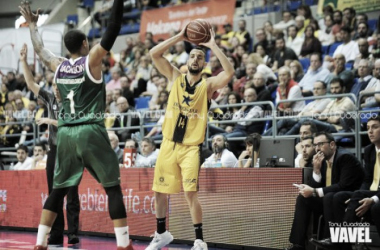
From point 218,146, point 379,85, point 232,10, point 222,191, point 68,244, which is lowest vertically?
point 68,244

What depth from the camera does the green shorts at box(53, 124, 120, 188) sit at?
21.7ft

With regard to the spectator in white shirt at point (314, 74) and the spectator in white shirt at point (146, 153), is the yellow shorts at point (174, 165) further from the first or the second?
the spectator in white shirt at point (314, 74)

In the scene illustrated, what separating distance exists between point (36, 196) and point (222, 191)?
4.37 meters

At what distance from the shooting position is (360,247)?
7.55m

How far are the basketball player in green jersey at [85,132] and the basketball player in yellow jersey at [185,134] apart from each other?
140cm

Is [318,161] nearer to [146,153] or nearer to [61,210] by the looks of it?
[61,210]

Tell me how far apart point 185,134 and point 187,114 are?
0.84 ft

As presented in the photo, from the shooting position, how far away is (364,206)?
7.45m

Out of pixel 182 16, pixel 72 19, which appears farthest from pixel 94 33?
pixel 182 16

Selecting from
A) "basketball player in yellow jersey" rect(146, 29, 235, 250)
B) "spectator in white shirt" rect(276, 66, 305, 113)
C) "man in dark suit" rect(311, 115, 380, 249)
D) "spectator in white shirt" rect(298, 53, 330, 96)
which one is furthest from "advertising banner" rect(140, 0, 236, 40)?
"man in dark suit" rect(311, 115, 380, 249)

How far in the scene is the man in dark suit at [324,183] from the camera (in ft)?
26.2

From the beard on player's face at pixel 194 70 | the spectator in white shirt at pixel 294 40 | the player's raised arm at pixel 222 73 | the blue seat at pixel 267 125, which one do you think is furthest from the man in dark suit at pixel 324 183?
the spectator in white shirt at pixel 294 40

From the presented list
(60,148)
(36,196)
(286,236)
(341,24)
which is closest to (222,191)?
(286,236)

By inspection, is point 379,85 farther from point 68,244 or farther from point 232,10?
point 232,10
